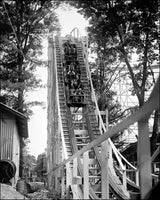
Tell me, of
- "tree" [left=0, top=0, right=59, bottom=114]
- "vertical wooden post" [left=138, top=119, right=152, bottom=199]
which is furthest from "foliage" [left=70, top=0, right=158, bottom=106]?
"vertical wooden post" [left=138, top=119, right=152, bottom=199]

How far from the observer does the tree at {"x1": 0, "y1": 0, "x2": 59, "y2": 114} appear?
1972 cm

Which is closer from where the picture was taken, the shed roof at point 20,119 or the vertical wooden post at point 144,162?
the vertical wooden post at point 144,162

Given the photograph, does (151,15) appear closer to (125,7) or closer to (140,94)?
(125,7)

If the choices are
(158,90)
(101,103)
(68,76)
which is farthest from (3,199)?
(101,103)

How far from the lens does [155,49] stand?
49.6 feet

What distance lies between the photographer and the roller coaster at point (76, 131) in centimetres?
816

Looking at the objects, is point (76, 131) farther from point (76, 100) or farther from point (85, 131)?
point (76, 100)

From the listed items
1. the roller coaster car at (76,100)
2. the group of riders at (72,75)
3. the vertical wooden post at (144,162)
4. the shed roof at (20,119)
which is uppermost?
the group of riders at (72,75)

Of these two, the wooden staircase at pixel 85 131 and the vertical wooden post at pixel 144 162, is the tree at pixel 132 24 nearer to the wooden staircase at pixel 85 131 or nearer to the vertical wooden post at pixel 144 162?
the wooden staircase at pixel 85 131

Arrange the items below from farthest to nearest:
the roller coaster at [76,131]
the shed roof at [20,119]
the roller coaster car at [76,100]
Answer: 1. the roller coaster car at [76,100]
2. the shed roof at [20,119]
3. the roller coaster at [76,131]

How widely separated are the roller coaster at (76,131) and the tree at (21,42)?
2075mm

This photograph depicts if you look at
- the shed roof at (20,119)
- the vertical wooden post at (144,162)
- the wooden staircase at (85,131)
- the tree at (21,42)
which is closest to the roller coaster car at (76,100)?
the wooden staircase at (85,131)

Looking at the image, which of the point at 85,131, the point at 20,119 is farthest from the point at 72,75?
the point at 85,131

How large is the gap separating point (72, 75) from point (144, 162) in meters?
13.7
